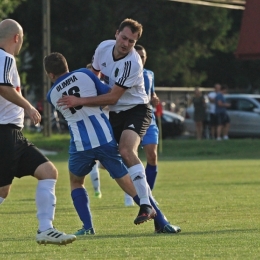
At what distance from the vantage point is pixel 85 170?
8711 millimetres

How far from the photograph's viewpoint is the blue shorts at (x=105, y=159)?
8594 mm

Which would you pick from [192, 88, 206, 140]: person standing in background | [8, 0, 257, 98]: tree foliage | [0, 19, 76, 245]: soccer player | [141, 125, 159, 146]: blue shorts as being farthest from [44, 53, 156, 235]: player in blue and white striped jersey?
[8, 0, 257, 98]: tree foliage

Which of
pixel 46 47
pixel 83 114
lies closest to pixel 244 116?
pixel 46 47

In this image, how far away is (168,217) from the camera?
1040 centimetres

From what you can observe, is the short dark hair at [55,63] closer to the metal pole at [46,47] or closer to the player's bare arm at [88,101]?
the player's bare arm at [88,101]

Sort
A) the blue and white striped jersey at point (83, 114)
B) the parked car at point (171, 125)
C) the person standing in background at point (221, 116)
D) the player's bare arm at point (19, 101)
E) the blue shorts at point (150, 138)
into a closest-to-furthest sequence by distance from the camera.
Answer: the player's bare arm at point (19, 101) → the blue and white striped jersey at point (83, 114) → the blue shorts at point (150, 138) → the person standing in background at point (221, 116) → the parked car at point (171, 125)

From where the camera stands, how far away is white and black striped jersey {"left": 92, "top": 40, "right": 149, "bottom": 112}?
880cm

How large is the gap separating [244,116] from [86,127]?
26071 millimetres

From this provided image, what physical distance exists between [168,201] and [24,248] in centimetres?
528

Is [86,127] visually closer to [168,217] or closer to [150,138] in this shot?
[168,217]

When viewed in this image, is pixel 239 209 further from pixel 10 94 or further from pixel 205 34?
pixel 205 34

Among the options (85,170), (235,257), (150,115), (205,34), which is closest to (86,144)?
(85,170)

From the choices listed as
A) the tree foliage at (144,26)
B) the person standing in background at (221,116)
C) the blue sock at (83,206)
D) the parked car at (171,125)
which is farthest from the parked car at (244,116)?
the blue sock at (83,206)

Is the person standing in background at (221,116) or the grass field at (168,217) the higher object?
the grass field at (168,217)
